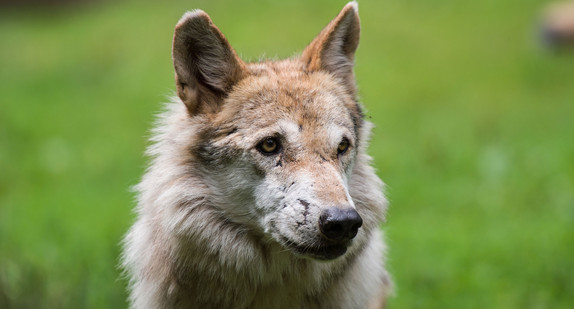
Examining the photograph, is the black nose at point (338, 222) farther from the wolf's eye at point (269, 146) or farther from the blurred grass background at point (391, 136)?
the blurred grass background at point (391, 136)

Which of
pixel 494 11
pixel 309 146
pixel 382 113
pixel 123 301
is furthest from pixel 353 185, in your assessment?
pixel 494 11

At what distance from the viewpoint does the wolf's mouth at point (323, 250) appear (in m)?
3.98

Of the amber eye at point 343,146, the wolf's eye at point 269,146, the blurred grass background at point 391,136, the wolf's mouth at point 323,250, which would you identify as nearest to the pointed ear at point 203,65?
the wolf's eye at point 269,146

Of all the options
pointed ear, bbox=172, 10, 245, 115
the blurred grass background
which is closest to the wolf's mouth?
pointed ear, bbox=172, 10, 245, 115

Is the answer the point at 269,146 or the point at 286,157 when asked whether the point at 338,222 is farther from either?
the point at 269,146

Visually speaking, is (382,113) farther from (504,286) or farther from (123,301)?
(123,301)

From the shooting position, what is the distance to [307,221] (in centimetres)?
395

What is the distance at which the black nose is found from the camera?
382 centimetres

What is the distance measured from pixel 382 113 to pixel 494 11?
16.1 feet

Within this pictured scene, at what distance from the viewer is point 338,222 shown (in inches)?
150

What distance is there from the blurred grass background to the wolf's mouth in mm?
2147

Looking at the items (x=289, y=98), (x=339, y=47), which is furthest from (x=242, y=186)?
(x=339, y=47)

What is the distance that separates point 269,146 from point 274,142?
35mm

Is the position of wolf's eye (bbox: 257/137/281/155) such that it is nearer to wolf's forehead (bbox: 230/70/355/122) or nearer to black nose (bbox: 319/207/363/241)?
wolf's forehead (bbox: 230/70/355/122)
